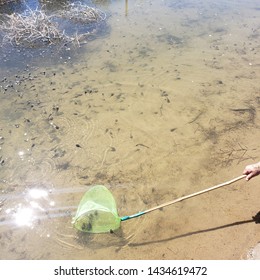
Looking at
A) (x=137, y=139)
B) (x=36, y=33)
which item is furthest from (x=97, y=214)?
(x=36, y=33)

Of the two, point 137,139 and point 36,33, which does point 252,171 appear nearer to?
point 137,139

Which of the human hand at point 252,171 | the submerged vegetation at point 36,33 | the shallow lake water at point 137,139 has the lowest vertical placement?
the shallow lake water at point 137,139

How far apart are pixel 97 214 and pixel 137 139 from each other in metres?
1.57

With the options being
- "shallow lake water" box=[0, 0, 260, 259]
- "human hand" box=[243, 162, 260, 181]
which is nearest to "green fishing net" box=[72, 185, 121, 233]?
"shallow lake water" box=[0, 0, 260, 259]

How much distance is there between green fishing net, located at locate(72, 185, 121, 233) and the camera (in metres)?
3.64

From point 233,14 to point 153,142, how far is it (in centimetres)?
542

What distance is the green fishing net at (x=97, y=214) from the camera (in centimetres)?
364

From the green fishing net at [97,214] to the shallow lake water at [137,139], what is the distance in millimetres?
103

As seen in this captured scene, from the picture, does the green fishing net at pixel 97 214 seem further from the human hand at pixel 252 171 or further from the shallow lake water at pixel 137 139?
the human hand at pixel 252 171

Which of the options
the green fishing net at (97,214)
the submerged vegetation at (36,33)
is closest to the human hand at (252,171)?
the green fishing net at (97,214)

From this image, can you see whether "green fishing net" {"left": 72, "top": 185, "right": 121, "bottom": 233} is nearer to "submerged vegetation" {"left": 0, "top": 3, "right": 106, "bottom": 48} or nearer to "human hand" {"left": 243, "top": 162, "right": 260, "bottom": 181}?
"human hand" {"left": 243, "top": 162, "right": 260, "bottom": 181}

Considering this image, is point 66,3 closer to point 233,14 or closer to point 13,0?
point 13,0

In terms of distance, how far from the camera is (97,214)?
12.2 ft

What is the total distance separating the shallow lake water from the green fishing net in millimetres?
103
